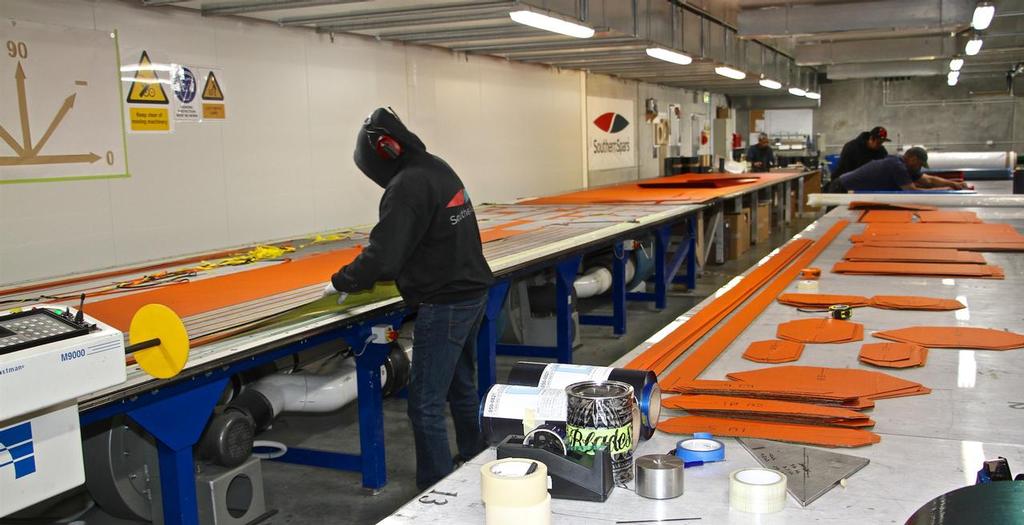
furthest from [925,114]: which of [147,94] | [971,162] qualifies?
[147,94]

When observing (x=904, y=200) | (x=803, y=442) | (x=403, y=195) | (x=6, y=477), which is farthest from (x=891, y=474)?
(x=904, y=200)

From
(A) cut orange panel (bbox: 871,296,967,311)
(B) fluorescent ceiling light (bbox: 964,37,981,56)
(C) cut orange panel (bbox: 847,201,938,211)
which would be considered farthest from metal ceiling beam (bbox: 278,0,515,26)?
(B) fluorescent ceiling light (bbox: 964,37,981,56)

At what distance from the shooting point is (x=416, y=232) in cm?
315

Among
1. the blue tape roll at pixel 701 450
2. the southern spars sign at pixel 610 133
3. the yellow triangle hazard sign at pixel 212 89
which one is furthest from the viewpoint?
the southern spars sign at pixel 610 133

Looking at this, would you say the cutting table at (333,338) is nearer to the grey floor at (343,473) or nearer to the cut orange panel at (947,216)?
the grey floor at (343,473)

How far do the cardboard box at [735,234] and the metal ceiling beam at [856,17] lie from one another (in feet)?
7.11

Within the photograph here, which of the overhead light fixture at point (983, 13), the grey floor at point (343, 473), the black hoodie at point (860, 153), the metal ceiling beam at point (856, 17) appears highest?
the metal ceiling beam at point (856, 17)

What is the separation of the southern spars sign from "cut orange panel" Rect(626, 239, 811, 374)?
6185mm

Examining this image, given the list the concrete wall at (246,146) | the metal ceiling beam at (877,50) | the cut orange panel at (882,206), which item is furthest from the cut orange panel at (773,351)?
the metal ceiling beam at (877,50)

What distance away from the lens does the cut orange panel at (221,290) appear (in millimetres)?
2967

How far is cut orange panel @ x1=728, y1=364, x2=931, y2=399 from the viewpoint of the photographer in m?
2.04

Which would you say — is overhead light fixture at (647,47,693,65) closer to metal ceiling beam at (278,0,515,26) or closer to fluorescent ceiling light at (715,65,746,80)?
fluorescent ceiling light at (715,65,746,80)

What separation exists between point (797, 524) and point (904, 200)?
22.1ft

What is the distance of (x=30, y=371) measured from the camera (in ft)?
5.56
